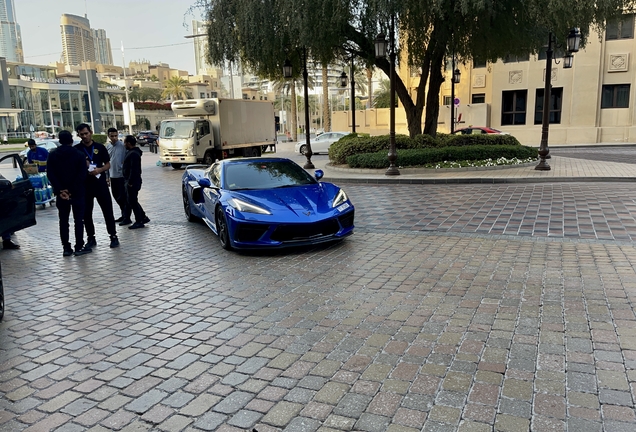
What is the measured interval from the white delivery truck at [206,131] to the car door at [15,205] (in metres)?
14.0

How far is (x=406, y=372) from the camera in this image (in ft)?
11.3

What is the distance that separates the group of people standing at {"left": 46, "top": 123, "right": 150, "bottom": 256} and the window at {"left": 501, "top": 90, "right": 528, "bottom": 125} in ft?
101

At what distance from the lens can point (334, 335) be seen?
13.5 feet

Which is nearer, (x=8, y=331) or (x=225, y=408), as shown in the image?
(x=225, y=408)

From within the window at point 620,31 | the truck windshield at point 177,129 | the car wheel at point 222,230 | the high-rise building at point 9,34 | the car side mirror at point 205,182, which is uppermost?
the high-rise building at point 9,34

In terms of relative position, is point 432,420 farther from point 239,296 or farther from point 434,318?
point 239,296

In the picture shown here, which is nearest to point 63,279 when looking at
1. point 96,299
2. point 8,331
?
point 96,299

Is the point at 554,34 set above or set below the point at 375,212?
above

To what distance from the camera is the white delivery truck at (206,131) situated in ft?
72.5

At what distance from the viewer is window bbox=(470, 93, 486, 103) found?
36.7 meters

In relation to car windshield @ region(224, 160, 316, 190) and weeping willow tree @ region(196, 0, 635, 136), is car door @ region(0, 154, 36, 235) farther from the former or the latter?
weeping willow tree @ region(196, 0, 635, 136)

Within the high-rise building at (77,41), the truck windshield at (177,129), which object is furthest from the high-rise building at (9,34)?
the truck windshield at (177,129)

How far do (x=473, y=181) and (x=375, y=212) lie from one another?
533 centimetres

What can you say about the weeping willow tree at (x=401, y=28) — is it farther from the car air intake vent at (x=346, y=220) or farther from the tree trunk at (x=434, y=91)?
the car air intake vent at (x=346, y=220)
